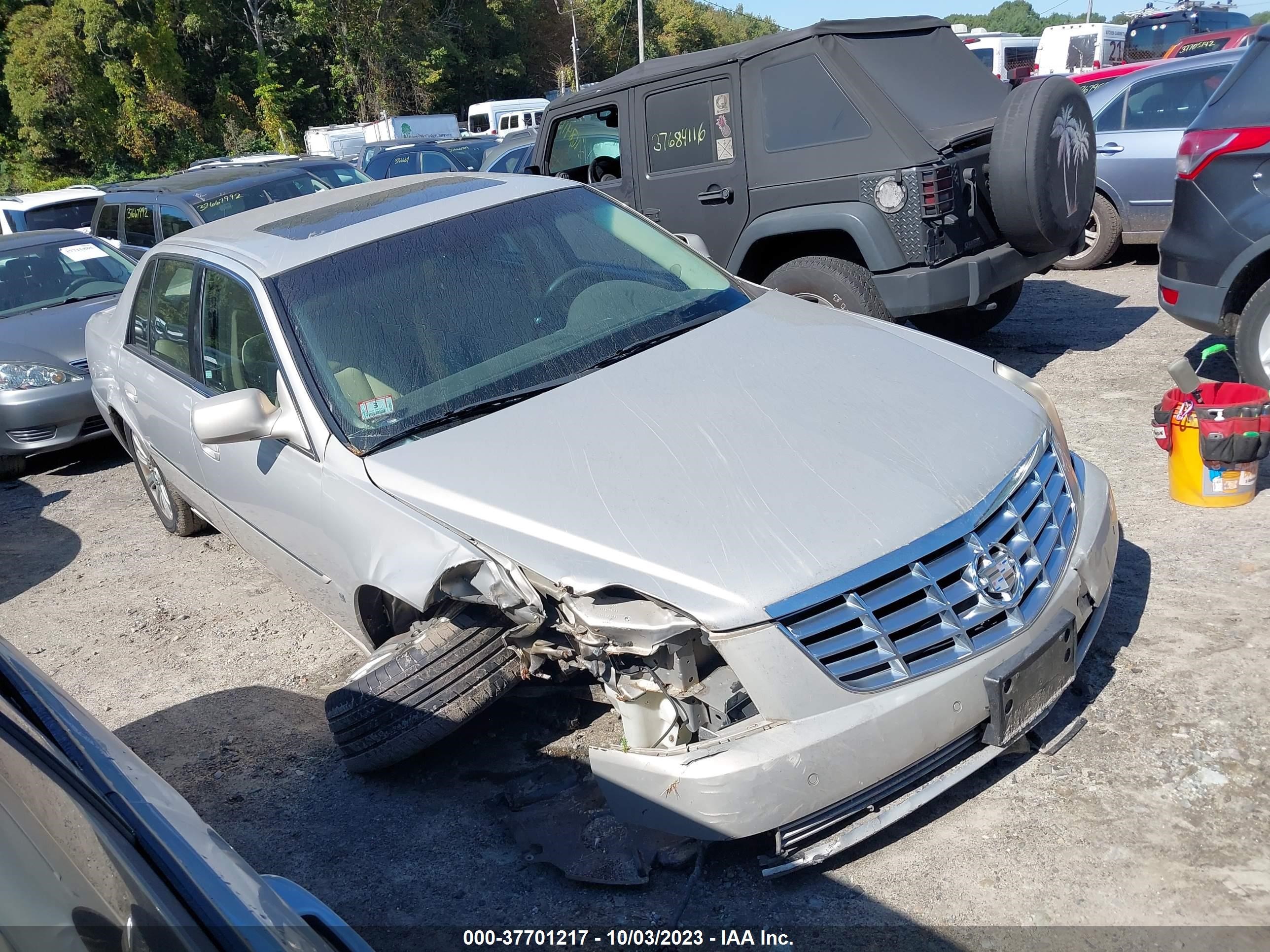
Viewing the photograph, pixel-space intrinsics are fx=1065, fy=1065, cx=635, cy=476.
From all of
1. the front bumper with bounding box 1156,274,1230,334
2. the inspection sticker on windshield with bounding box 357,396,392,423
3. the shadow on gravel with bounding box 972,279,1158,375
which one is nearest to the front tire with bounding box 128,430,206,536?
the inspection sticker on windshield with bounding box 357,396,392,423

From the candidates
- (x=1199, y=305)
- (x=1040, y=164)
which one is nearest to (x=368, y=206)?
(x=1040, y=164)

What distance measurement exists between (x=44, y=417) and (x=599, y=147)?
425cm

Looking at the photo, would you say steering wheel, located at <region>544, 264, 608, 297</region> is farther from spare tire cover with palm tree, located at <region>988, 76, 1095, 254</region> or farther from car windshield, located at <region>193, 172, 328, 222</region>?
car windshield, located at <region>193, 172, 328, 222</region>

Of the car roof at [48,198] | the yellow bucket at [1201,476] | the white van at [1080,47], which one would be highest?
the white van at [1080,47]

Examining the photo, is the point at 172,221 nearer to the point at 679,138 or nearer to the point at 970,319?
the point at 679,138

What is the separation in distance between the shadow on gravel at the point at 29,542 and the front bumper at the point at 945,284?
475 cm

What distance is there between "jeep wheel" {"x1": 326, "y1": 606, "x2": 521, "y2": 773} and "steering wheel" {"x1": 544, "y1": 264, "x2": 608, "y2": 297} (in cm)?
128

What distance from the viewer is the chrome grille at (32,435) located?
23.9ft

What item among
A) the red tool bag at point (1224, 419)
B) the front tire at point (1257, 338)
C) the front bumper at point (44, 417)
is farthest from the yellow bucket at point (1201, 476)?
the front bumper at point (44, 417)

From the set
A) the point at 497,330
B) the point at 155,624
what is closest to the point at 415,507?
the point at 497,330

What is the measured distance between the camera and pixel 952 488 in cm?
284

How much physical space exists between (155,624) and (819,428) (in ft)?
11.2

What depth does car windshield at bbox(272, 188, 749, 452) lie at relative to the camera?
138 inches

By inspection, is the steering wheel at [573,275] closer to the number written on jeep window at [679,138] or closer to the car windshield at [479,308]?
the car windshield at [479,308]
